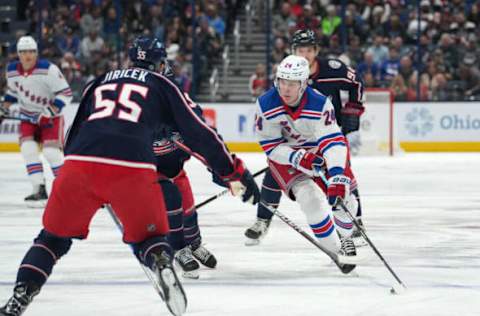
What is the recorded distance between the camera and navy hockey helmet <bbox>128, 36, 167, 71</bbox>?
13.3ft

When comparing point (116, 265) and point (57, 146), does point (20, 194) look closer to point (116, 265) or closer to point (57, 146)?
point (57, 146)

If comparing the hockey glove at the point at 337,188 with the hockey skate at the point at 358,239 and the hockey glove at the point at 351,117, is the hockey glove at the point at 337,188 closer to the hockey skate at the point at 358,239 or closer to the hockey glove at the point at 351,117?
the hockey skate at the point at 358,239

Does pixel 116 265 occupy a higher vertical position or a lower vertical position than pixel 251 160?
higher

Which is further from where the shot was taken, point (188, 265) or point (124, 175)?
point (188, 265)

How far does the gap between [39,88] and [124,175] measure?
520 cm

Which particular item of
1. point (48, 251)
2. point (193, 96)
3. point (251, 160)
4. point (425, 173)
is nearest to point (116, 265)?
point (48, 251)

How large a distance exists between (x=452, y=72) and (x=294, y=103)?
9.48m

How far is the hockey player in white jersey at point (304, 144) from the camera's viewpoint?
5117 millimetres

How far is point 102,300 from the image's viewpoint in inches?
179

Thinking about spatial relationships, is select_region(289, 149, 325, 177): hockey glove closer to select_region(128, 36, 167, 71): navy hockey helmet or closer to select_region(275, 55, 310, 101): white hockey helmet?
select_region(275, 55, 310, 101): white hockey helmet

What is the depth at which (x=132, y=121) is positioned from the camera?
12.4ft

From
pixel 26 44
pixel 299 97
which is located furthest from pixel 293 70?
pixel 26 44

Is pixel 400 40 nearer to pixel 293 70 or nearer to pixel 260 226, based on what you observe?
pixel 260 226

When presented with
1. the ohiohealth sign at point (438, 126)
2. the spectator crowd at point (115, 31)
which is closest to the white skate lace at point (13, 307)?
the ohiohealth sign at point (438, 126)
